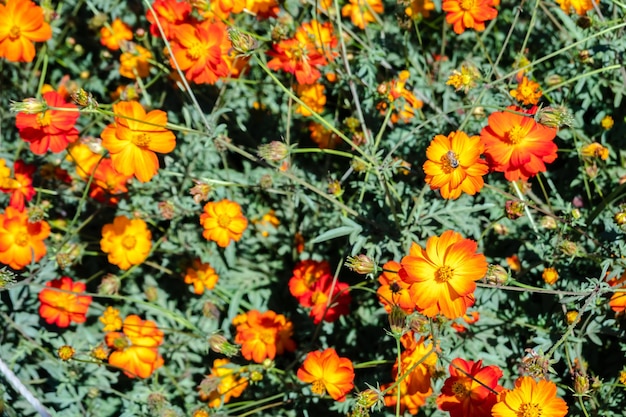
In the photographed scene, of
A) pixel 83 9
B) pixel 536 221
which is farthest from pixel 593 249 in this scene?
pixel 83 9

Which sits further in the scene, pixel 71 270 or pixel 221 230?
pixel 71 270

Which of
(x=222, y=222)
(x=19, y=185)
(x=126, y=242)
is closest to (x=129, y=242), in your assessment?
(x=126, y=242)

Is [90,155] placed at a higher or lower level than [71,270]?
higher

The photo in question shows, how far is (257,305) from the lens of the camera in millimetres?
2311

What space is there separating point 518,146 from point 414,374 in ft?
2.28

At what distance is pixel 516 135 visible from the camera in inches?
66.8

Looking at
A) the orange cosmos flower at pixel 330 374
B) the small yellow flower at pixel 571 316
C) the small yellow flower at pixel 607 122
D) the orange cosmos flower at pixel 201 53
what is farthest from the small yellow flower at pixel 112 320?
the small yellow flower at pixel 607 122

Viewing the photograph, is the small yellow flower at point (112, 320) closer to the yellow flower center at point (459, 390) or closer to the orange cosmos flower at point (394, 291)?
the orange cosmos flower at point (394, 291)

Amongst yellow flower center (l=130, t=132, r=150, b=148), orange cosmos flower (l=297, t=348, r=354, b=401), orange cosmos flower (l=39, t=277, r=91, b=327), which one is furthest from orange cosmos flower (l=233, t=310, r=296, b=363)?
yellow flower center (l=130, t=132, r=150, b=148)

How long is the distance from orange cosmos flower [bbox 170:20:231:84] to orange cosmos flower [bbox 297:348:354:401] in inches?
36.3

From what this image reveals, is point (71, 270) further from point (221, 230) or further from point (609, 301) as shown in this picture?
point (609, 301)

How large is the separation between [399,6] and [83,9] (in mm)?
1530

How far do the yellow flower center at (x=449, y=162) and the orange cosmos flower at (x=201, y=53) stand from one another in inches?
31.3

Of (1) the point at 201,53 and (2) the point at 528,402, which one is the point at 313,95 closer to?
(1) the point at 201,53
